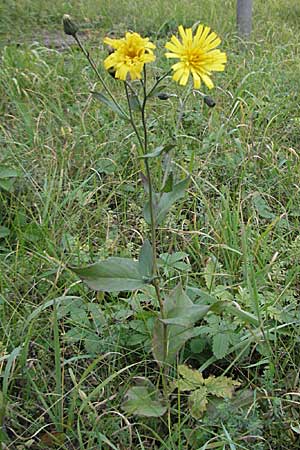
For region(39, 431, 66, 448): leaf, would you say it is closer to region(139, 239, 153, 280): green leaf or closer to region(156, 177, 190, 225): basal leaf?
region(139, 239, 153, 280): green leaf

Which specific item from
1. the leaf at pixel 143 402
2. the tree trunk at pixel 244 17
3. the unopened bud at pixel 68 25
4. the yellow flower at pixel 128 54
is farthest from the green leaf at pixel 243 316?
the tree trunk at pixel 244 17

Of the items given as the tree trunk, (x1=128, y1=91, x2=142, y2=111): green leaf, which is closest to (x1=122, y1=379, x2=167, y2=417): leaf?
(x1=128, y1=91, x2=142, y2=111): green leaf

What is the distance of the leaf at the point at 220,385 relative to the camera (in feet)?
4.14

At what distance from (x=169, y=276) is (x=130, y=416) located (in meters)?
0.42

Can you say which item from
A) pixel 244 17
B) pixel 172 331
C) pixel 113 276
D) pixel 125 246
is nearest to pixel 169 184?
pixel 113 276

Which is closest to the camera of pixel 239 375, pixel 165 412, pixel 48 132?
pixel 165 412

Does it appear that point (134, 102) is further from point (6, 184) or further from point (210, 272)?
point (6, 184)

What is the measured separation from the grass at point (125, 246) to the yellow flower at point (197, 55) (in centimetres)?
56

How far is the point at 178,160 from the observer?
7.13ft

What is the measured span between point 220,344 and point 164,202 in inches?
14.1

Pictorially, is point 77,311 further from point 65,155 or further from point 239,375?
point 65,155

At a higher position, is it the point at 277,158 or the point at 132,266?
the point at 132,266

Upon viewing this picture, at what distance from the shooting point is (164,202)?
48.5 inches

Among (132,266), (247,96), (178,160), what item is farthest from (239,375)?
(247,96)
